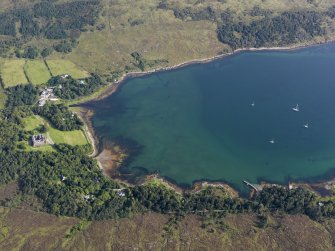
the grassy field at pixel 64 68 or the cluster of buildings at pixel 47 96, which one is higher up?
the grassy field at pixel 64 68

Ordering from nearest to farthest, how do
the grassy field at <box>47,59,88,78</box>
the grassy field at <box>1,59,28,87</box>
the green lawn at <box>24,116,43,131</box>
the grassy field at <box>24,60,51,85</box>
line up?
the green lawn at <box>24,116,43,131</box>
the grassy field at <box>1,59,28,87</box>
the grassy field at <box>24,60,51,85</box>
the grassy field at <box>47,59,88,78</box>

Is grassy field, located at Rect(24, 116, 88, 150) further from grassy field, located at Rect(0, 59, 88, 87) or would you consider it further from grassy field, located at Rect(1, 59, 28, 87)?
grassy field, located at Rect(0, 59, 88, 87)

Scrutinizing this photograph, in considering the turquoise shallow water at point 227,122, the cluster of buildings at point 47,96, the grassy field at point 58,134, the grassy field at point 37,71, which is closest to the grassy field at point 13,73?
the grassy field at point 37,71

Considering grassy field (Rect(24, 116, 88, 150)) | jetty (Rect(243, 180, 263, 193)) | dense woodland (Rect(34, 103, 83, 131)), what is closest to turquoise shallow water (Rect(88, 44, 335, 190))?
jetty (Rect(243, 180, 263, 193))

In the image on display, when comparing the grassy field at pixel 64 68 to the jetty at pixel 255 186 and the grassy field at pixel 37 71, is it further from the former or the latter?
the jetty at pixel 255 186

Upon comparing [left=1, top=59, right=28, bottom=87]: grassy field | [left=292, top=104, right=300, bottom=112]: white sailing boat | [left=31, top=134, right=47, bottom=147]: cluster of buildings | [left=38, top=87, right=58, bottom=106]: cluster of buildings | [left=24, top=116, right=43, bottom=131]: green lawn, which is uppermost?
[left=31, top=134, right=47, bottom=147]: cluster of buildings

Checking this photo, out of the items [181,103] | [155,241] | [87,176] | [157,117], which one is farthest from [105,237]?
[181,103]

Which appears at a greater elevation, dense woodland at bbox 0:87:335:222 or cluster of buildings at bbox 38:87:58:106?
dense woodland at bbox 0:87:335:222

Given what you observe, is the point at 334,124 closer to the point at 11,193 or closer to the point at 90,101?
the point at 90,101
